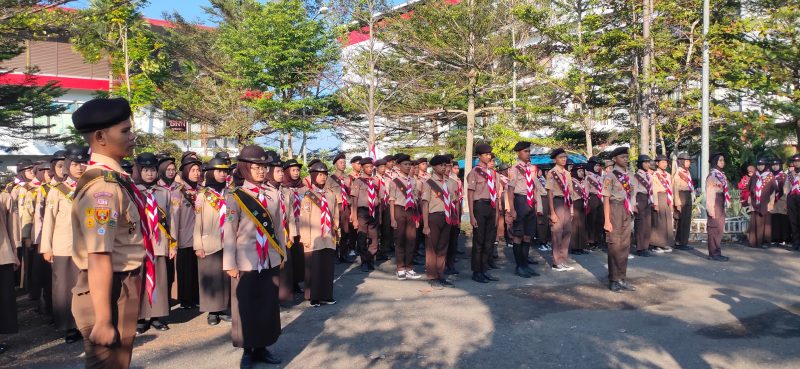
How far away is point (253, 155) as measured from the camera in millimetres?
5336

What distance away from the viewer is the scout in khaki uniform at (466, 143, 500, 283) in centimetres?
895

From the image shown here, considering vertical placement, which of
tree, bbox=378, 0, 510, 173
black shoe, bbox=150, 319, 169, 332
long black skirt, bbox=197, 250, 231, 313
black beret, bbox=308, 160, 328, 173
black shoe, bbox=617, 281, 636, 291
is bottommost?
black shoe, bbox=150, 319, 169, 332

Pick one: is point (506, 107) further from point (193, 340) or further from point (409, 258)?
point (193, 340)

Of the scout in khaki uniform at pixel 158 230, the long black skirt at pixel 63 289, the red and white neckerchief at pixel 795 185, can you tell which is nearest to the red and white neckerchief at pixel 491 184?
the scout in khaki uniform at pixel 158 230

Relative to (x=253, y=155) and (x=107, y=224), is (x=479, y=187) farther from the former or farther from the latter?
(x=107, y=224)

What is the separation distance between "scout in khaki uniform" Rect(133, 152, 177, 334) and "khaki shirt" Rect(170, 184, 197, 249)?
71 mm

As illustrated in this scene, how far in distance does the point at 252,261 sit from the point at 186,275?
3.00m

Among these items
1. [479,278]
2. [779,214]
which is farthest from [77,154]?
[779,214]

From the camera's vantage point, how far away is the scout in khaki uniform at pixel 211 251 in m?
7.00

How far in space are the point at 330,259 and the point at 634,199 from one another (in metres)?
6.31

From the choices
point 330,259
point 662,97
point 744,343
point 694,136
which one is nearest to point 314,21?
point 662,97

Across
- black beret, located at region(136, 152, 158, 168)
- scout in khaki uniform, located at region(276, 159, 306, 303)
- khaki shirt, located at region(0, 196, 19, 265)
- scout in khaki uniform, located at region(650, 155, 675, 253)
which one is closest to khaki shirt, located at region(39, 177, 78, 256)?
khaki shirt, located at region(0, 196, 19, 265)

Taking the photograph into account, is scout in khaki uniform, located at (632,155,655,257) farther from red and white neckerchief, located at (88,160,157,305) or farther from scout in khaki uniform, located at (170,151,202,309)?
red and white neckerchief, located at (88,160,157,305)

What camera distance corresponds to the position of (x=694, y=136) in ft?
68.0
